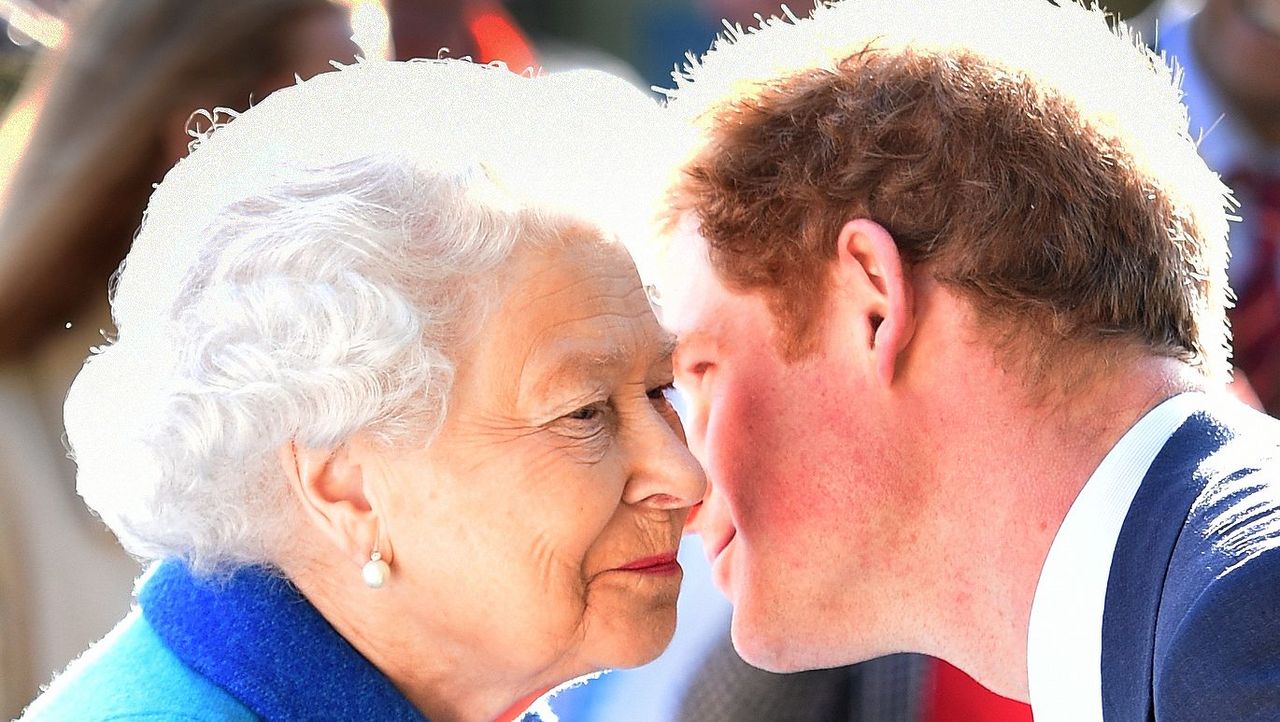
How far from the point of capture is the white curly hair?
1750 millimetres

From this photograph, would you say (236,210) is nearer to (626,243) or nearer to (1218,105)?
(626,243)

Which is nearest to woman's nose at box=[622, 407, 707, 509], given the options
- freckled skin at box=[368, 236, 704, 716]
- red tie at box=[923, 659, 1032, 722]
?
freckled skin at box=[368, 236, 704, 716]

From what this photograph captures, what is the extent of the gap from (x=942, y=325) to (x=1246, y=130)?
7.56 feet

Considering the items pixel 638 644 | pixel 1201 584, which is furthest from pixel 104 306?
pixel 1201 584

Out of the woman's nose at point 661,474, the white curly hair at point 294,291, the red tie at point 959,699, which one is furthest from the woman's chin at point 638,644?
the red tie at point 959,699

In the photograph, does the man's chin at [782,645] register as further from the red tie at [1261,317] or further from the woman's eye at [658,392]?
the red tie at [1261,317]

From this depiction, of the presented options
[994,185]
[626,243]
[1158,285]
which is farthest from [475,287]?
[1158,285]

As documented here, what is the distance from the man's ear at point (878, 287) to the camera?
2.14 meters

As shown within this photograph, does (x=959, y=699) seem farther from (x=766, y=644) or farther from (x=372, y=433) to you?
(x=372, y=433)

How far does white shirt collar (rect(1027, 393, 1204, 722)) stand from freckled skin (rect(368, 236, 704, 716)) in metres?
0.49

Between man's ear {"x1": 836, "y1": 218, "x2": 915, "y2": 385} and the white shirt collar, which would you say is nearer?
the white shirt collar

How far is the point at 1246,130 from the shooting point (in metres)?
4.06

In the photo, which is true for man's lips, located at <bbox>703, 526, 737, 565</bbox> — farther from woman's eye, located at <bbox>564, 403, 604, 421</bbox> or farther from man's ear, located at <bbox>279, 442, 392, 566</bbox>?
man's ear, located at <bbox>279, 442, 392, 566</bbox>

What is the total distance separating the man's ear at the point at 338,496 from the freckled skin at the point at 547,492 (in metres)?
0.03
